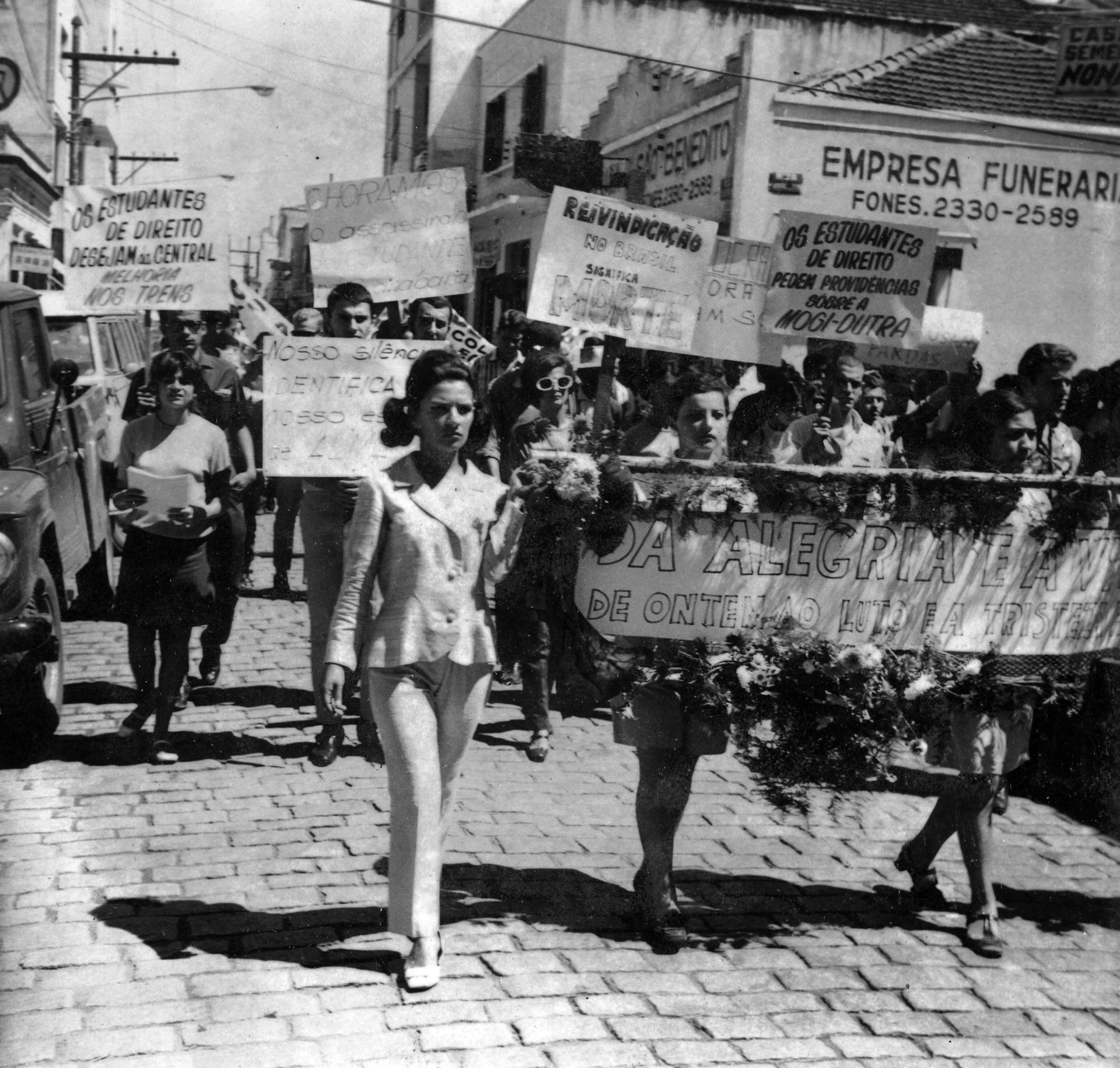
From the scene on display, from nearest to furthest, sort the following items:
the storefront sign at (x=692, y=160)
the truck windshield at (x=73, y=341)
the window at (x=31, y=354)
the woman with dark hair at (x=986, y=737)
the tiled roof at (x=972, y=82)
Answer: the woman with dark hair at (x=986, y=737)
the window at (x=31, y=354)
the truck windshield at (x=73, y=341)
the storefront sign at (x=692, y=160)
the tiled roof at (x=972, y=82)

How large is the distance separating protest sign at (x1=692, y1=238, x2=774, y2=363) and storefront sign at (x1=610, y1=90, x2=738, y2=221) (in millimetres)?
7784

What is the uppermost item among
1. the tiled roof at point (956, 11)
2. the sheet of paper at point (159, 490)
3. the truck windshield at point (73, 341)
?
the tiled roof at point (956, 11)

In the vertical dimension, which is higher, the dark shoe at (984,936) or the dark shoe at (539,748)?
the dark shoe at (984,936)

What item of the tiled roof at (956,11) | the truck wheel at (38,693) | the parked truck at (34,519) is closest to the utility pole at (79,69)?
the tiled roof at (956,11)

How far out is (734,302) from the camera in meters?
6.57

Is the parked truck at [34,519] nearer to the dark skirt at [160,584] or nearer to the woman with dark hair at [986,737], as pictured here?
the dark skirt at [160,584]

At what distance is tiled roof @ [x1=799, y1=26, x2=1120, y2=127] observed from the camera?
605 inches

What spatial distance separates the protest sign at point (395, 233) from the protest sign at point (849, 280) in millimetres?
1500

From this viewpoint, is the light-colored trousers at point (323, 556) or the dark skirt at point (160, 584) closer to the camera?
the dark skirt at point (160, 584)

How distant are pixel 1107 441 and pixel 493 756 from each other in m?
3.62

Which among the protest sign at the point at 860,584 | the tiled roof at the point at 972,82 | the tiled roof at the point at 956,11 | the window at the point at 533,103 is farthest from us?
the window at the point at 533,103

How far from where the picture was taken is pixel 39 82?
2853 cm

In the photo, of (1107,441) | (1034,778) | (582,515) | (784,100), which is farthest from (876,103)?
(582,515)

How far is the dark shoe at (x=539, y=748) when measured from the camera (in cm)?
654
